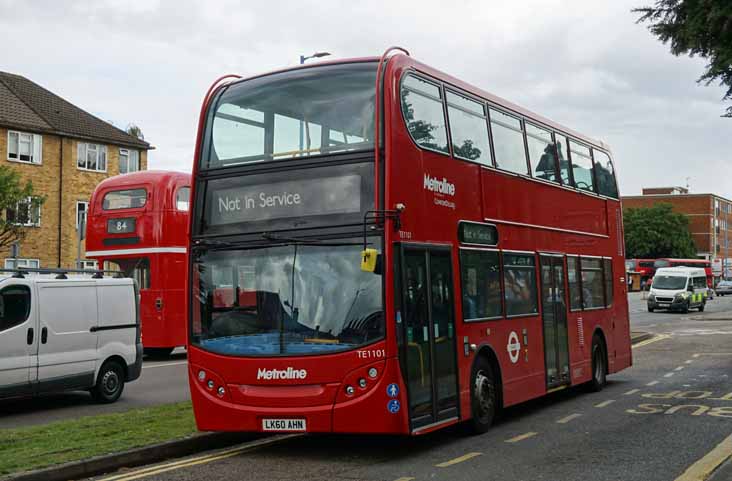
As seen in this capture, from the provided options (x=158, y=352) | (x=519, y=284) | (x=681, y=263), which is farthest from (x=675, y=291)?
(x=681, y=263)

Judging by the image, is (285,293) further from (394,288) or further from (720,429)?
(720,429)

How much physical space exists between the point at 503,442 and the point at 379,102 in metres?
4.11

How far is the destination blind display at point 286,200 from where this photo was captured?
940 cm

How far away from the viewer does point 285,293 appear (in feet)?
31.0

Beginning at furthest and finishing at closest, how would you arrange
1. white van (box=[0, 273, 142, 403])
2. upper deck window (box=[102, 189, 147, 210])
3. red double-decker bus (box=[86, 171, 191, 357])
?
upper deck window (box=[102, 189, 147, 210]) < red double-decker bus (box=[86, 171, 191, 357]) < white van (box=[0, 273, 142, 403])

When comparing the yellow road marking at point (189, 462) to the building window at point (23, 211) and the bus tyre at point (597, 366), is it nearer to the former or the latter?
the bus tyre at point (597, 366)

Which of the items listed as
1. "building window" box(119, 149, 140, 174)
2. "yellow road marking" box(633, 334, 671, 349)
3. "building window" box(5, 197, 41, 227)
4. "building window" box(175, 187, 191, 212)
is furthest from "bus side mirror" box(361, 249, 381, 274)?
"building window" box(119, 149, 140, 174)

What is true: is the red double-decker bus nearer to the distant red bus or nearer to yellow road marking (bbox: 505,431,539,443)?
yellow road marking (bbox: 505,431,539,443)

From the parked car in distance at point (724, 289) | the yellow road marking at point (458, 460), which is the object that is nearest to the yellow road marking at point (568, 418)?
the yellow road marking at point (458, 460)

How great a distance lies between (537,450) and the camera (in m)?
9.92

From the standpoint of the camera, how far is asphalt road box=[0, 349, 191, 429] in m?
13.4

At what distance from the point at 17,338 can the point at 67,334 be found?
40.6 inches

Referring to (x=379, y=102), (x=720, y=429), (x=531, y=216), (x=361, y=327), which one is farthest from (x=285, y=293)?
(x=720, y=429)

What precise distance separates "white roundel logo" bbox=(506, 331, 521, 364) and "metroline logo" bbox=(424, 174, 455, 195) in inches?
97.4
